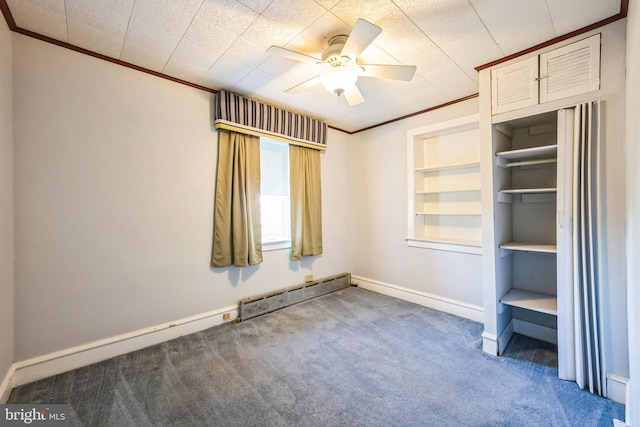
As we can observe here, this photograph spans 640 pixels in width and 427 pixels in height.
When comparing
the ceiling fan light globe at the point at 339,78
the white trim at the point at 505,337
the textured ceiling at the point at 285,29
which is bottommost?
the white trim at the point at 505,337

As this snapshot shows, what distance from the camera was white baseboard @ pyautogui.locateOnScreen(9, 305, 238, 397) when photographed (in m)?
1.81

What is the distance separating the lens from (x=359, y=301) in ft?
11.2

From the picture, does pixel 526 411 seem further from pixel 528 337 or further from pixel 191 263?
pixel 191 263

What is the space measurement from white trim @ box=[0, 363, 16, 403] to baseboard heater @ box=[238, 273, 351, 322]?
1644mm

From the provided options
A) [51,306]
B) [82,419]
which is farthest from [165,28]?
[82,419]

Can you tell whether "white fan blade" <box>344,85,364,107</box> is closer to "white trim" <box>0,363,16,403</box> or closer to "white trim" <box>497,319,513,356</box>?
"white trim" <box>497,319,513,356</box>

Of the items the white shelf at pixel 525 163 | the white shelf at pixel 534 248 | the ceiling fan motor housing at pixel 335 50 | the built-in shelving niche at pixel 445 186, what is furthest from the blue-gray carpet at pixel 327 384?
the ceiling fan motor housing at pixel 335 50

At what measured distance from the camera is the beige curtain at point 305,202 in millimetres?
3414

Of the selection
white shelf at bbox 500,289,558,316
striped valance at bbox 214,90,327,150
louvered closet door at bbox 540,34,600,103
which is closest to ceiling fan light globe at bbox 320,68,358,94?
striped valance at bbox 214,90,327,150

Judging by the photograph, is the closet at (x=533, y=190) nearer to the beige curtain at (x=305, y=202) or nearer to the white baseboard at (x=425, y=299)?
the white baseboard at (x=425, y=299)

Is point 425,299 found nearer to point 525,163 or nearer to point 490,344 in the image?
point 490,344

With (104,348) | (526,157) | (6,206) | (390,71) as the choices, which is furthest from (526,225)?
(6,206)

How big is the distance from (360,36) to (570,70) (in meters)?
1.62

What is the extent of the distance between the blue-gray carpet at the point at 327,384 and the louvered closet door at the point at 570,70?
2.11m
